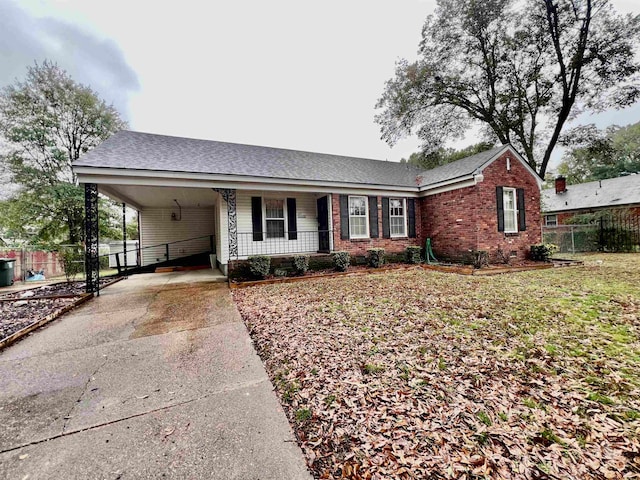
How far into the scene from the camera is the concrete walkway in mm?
1610

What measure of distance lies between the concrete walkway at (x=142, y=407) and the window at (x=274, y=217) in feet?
18.9

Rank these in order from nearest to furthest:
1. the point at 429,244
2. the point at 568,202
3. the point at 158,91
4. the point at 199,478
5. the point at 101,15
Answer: the point at 199,478, the point at 101,15, the point at 429,244, the point at 158,91, the point at 568,202

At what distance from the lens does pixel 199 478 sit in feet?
4.90

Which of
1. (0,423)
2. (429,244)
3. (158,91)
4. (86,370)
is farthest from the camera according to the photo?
(158,91)

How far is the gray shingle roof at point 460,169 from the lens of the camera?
363 inches

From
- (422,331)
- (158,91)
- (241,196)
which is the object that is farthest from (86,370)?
(158,91)

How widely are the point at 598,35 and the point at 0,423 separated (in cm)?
2189

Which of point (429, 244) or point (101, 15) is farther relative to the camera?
point (429, 244)

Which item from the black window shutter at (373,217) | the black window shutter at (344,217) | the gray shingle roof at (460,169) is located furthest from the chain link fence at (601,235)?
the black window shutter at (344,217)

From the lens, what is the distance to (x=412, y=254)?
10.1 metres

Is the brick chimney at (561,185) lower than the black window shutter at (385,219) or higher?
higher

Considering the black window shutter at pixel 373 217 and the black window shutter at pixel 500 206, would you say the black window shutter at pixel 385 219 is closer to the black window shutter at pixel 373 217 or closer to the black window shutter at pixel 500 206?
the black window shutter at pixel 373 217

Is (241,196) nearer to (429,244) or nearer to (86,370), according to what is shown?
(86,370)

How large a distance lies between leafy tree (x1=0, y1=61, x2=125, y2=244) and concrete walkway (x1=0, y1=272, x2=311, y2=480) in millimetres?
14485
